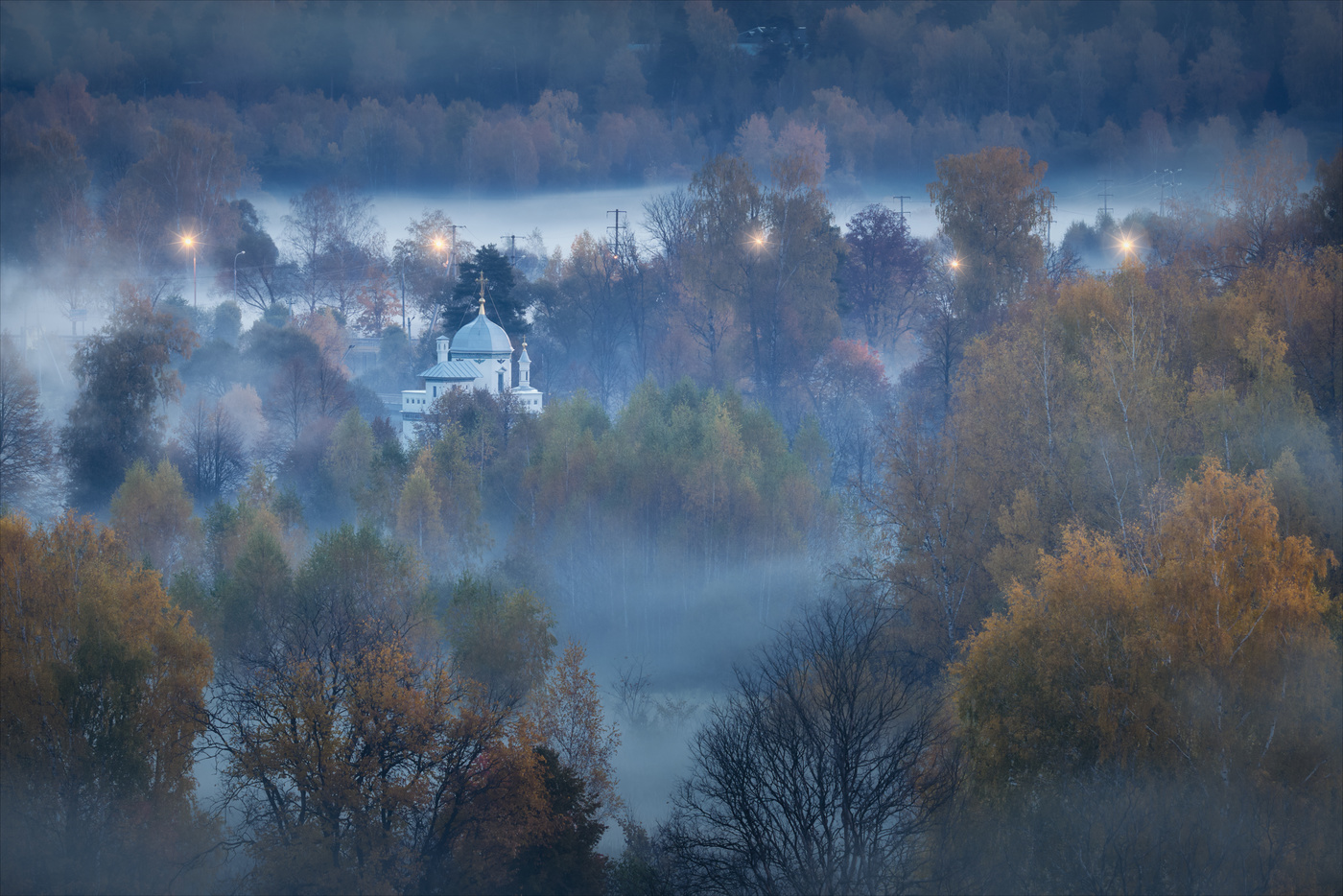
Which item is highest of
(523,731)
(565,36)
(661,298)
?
(565,36)

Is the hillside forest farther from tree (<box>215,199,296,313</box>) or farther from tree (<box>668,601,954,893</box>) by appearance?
tree (<box>215,199,296,313</box>)

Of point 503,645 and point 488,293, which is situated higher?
point 488,293

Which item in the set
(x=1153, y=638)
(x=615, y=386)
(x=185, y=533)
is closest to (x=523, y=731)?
(x=1153, y=638)

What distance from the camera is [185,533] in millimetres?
30375

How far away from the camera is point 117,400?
38.2 metres

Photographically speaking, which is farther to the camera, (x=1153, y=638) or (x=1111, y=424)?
(x=1111, y=424)

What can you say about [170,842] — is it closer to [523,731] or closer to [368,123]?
[523,731]

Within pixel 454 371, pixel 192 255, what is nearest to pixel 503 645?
pixel 454 371

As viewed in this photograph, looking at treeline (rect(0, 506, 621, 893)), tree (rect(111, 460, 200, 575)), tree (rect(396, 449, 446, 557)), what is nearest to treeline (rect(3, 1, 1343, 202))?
tree (rect(111, 460, 200, 575))

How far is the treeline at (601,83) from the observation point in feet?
189

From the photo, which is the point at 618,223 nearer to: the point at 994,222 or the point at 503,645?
the point at 994,222

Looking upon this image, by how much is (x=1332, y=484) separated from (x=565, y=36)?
6091 cm

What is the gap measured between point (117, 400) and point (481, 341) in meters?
13.8

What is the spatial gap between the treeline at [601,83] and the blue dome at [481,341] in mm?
20850
